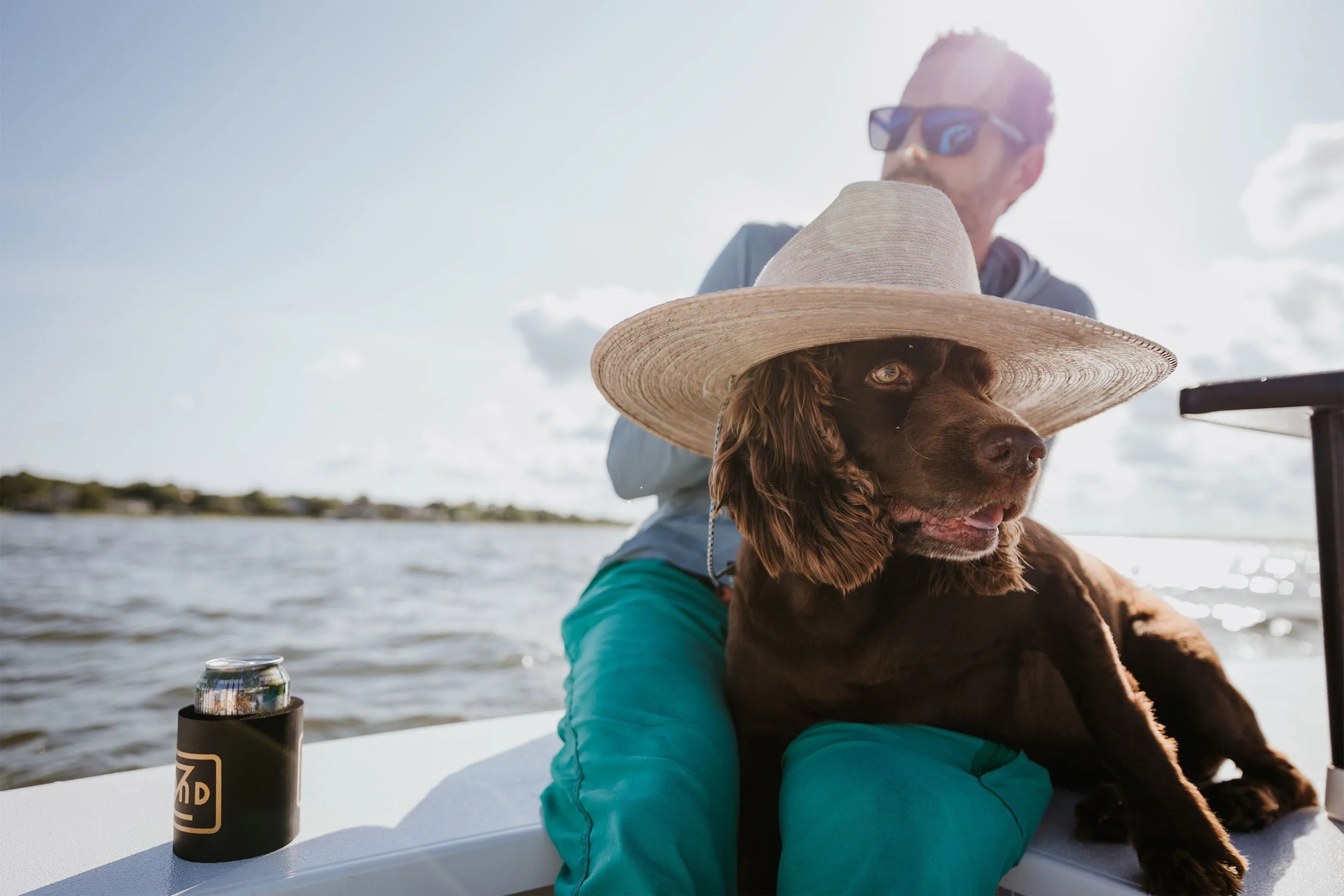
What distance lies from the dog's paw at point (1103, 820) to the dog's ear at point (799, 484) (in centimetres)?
70

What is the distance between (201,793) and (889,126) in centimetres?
254

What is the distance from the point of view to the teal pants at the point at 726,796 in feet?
4.40

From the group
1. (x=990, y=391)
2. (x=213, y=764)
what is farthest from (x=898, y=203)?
(x=213, y=764)

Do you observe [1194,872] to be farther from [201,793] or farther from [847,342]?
[201,793]

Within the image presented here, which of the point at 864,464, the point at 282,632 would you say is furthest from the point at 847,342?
the point at 282,632

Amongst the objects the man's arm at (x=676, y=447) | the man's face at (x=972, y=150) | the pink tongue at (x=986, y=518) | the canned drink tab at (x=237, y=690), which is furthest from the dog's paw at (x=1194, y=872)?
the man's face at (x=972, y=150)

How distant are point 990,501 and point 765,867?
0.89 meters

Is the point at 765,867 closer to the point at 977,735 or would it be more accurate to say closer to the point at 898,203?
the point at 977,735

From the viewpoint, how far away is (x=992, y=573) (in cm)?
154

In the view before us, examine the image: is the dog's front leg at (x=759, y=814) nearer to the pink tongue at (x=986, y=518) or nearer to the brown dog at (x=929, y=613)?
the brown dog at (x=929, y=613)

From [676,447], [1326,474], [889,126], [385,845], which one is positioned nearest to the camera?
[385,845]

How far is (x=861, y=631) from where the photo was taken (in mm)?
1574

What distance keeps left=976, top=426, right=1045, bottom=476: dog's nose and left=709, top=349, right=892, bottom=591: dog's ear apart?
234 millimetres

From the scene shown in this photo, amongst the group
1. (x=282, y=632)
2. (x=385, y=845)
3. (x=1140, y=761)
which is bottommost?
(x=282, y=632)
